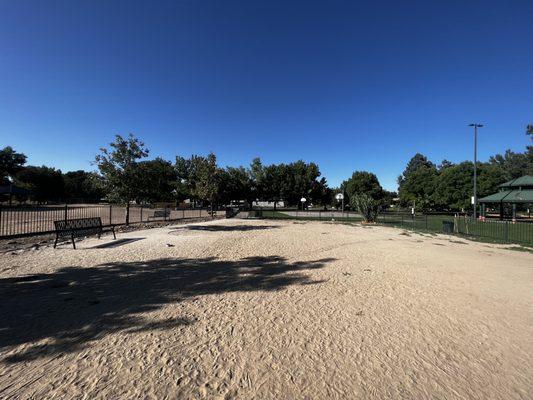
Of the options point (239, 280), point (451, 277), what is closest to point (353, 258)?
point (451, 277)

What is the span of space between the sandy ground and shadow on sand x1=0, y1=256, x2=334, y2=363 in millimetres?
29

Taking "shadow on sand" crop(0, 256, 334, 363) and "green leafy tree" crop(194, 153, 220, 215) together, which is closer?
"shadow on sand" crop(0, 256, 334, 363)

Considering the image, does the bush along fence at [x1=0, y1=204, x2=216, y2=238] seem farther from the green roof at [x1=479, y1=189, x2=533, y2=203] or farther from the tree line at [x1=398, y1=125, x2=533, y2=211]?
the tree line at [x1=398, y1=125, x2=533, y2=211]

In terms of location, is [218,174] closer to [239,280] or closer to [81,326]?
[239,280]

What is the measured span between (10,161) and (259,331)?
7874 centimetres

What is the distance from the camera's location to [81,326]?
11.9 feet

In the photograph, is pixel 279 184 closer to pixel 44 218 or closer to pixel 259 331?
pixel 44 218

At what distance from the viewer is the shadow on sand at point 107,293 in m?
3.40

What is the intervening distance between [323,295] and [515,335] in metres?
2.90

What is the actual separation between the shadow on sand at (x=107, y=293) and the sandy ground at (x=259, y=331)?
3 centimetres

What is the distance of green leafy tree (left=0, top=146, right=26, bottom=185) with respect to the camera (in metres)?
55.4

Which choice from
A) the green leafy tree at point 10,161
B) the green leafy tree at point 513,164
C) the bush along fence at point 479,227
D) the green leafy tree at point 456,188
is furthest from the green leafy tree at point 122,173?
the green leafy tree at point 513,164

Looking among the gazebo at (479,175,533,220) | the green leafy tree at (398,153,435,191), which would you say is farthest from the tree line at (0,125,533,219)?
the green leafy tree at (398,153,435,191)

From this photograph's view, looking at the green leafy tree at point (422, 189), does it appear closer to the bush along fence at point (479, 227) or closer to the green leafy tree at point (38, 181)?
the bush along fence at point (479, 227)
